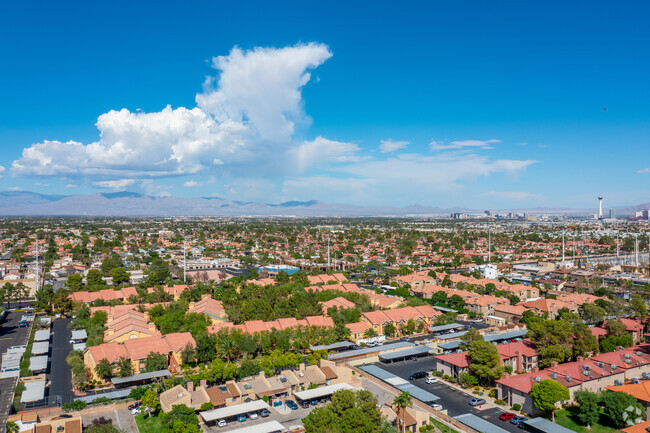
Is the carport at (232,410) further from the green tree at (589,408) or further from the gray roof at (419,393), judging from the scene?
the green tree at (589,408)

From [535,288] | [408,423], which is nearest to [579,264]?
[535,288]

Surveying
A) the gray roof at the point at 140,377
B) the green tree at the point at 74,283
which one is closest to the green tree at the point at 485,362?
the gray roof at the point at 140,377

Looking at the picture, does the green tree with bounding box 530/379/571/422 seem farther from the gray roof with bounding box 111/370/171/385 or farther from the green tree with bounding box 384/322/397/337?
the gray roof with bounding box 111/370/171/385

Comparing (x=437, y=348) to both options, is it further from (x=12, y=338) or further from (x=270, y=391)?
(x=12, y=338)

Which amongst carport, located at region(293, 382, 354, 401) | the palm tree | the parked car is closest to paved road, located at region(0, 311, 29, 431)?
carport, located at region(293, 382, 354, 401)

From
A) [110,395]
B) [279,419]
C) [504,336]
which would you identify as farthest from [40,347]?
[504,336]

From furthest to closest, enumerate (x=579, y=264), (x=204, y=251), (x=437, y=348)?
1. (x=204, y=251)
2. (x=579, y=264)
3. (x=437, y=348)
